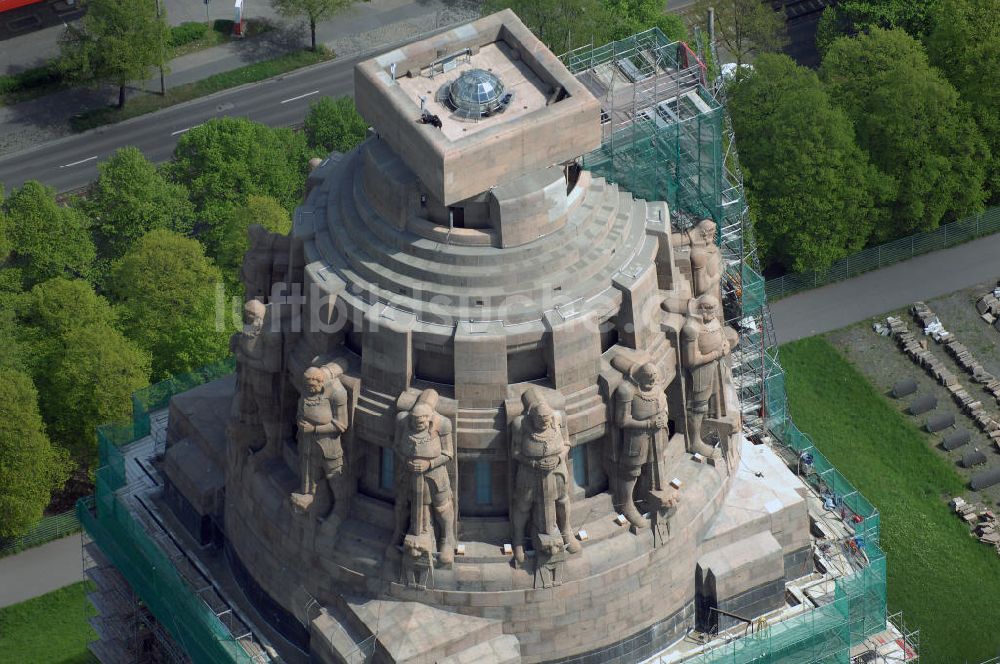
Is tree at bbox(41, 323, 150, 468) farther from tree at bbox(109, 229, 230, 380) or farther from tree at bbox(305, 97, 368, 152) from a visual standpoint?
tree at bbox(305, 97, 368, 152)

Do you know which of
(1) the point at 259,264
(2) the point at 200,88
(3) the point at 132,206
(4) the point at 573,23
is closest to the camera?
(1) the point at 259,264

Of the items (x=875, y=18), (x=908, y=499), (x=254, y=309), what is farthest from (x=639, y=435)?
(x=875, y=18)

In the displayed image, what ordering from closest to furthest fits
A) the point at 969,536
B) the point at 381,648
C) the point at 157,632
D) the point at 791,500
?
the point at 381,648 → the point at 791,500 → the point at 157,632 → the point at 969,536

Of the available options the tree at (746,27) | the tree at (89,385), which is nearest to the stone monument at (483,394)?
the tree at (89,385)

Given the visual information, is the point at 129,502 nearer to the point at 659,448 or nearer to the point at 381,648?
the point at 381,648

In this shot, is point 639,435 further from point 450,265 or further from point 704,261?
point 450,265

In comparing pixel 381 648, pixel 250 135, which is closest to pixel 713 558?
pixel 381 648

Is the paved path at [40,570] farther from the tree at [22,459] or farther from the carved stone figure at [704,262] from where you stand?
the carved stone figure at [704,262]
